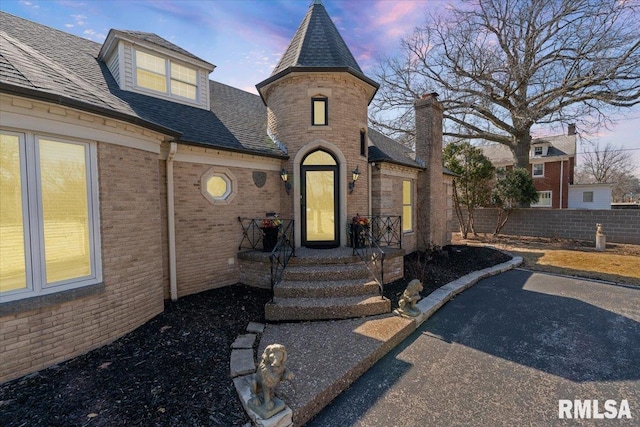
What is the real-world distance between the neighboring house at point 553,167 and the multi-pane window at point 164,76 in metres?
26.2

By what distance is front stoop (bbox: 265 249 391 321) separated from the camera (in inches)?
209

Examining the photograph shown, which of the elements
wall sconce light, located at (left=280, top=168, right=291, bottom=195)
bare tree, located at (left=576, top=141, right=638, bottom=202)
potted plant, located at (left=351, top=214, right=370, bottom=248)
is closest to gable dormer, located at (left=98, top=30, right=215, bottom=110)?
wall sconce light, located at (left=280, top=168, right=291, bottom=195)

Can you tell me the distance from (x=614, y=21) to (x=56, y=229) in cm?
2330

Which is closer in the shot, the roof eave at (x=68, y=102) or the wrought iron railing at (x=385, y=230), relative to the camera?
the roof eave at (x=68, y=102)

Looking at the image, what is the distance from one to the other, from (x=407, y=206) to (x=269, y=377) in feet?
30.8

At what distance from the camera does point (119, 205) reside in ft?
15.3

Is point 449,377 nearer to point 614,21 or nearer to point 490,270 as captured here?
point 490,270

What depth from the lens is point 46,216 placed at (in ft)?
12.7

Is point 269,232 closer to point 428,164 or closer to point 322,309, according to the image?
point 322,309

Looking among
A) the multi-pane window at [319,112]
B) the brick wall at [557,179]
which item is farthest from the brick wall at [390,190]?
the brick wall at [557,179]

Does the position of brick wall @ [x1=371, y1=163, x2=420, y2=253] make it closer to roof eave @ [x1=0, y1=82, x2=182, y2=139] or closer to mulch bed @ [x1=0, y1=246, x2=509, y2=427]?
mulch bed @ [x1=0, y1=246, x2=509, y2=427]

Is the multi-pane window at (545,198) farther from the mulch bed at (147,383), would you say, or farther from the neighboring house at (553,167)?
the mulch bed at (147,383)

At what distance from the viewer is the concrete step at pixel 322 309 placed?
529cm

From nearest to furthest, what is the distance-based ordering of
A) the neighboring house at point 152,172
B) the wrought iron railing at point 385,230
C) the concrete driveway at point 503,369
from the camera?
the concrete driveway at point 503,369, the neighboring house at point 152,172, the wrought iron railing at point 385,230
